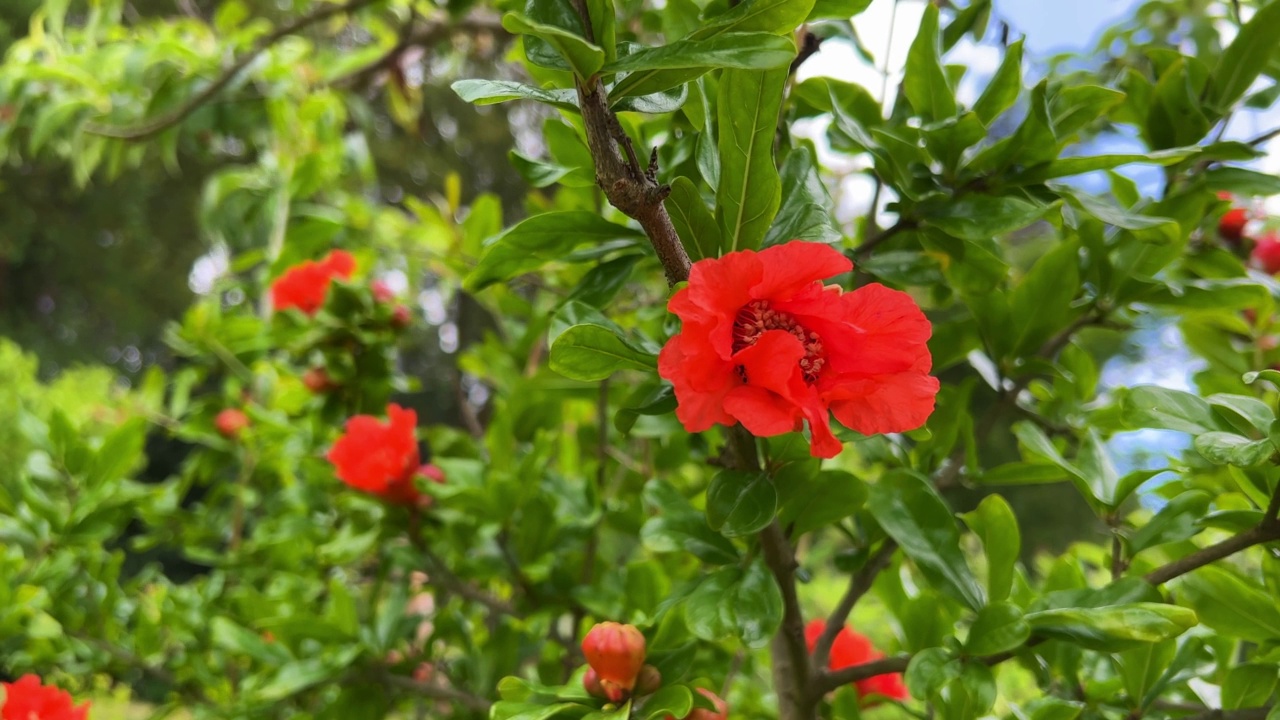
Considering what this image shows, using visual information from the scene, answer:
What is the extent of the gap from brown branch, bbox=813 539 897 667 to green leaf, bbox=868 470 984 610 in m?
0.06

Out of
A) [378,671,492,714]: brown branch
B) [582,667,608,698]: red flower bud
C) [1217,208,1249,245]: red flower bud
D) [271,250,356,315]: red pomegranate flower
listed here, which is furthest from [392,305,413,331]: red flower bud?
[1217,208,1249,245]: red flower bud

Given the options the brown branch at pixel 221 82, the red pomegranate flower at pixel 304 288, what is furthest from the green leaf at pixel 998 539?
the brown branch at pixel 221 82

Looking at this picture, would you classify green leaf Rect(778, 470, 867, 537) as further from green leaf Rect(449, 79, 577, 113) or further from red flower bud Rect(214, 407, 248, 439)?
red flower bud Rect(214, 407, 248, 439)

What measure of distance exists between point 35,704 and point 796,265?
19.4 inches

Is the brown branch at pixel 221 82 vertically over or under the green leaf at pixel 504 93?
under

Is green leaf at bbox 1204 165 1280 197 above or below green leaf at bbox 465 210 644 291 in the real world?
above

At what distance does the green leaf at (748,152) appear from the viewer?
259 millimetres

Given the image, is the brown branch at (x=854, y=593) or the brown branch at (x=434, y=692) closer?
the brown branch at (x=854, y=593)

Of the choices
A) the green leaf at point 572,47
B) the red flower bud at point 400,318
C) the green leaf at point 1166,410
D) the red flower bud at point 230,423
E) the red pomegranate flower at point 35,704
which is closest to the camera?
the green leaf at point 572,47

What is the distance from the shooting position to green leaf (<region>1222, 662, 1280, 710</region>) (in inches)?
14.4

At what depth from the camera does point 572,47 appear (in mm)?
221

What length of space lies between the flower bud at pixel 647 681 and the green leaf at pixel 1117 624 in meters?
0.16

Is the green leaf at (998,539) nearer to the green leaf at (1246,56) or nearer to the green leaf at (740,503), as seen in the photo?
the green leaf at (740,503)

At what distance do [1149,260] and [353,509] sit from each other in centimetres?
60
